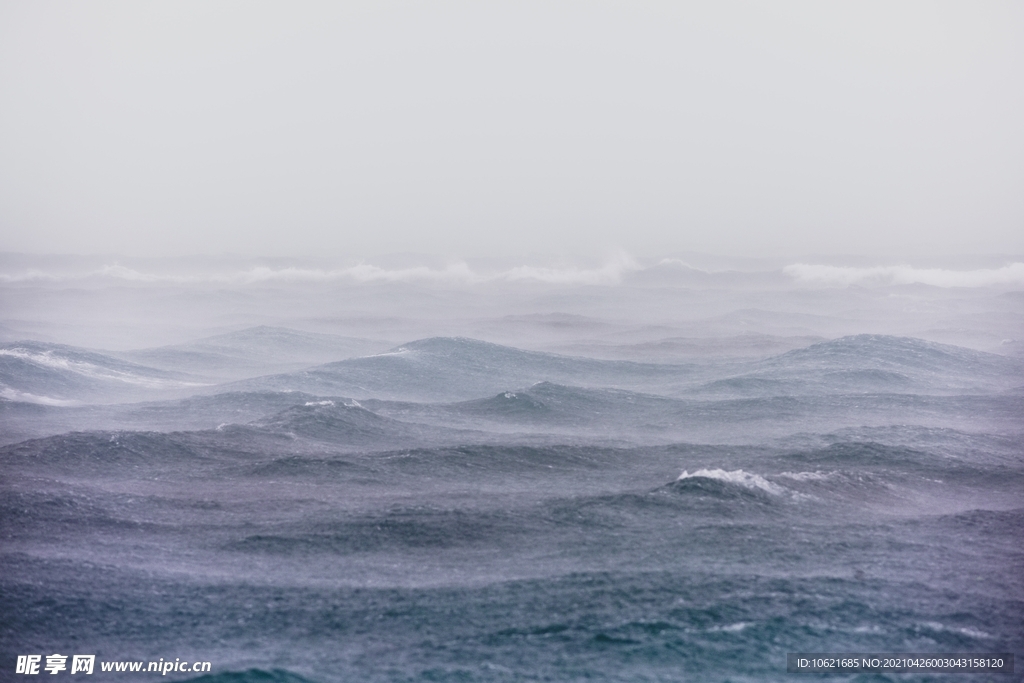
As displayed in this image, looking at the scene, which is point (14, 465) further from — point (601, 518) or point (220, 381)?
point (220, 381)

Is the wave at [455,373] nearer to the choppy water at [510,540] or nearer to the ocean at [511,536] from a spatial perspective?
the ocean at [511,536]

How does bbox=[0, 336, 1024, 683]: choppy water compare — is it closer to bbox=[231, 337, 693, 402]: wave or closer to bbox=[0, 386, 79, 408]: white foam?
bbox=[0, 386, 79, 408]: white foam

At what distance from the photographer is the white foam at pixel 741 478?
24078 millimetres

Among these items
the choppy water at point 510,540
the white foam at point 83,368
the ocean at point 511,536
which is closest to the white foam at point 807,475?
the choppy water at point 510,540

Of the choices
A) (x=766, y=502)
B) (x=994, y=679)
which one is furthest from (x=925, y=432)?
(x=994, y=679)

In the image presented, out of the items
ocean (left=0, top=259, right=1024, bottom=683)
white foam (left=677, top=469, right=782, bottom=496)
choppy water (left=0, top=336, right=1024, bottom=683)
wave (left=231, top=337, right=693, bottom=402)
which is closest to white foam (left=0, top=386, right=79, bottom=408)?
ocean (left=0, top=259, right=1024, bottom=683)

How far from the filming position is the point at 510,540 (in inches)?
808

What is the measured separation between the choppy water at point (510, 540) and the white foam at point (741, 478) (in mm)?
127

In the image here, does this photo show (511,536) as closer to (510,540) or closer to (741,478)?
(510,540)

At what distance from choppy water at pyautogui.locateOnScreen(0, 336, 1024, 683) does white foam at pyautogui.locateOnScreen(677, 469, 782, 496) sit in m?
0.13

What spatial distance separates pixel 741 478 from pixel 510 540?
8.25 meters

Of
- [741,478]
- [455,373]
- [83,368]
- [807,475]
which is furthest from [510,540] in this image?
[83,368]

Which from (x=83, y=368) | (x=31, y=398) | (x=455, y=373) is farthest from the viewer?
(x=455, y=373)

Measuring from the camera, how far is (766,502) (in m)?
22.9
